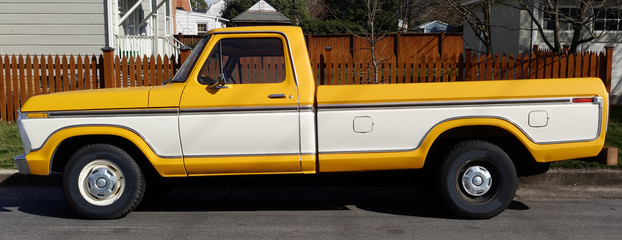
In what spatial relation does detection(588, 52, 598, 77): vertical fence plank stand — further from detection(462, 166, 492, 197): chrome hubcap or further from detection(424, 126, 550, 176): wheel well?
detection(462, 166, 492, 197): chrome hubcap

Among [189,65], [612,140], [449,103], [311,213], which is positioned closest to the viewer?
[449,103]

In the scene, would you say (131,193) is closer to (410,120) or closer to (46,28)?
(410,120)

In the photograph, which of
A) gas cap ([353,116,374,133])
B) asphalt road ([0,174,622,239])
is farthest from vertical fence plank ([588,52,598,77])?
gas cap ([353,116,374,133])

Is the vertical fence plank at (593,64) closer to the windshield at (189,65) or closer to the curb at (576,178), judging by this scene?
the curb at (576,178)

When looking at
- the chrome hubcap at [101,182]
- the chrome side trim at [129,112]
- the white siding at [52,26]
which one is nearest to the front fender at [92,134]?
A: the chrome side trim at [129,112]

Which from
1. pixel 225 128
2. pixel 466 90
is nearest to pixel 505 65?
pixel 466 90

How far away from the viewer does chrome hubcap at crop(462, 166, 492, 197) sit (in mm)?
5949

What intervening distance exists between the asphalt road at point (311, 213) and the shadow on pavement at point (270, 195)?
0.03ft

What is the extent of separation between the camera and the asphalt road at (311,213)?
561 cm

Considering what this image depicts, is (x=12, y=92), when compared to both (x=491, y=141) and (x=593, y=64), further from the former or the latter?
(x=593, y=64)

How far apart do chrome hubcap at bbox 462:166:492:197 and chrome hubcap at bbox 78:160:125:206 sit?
3187 mm

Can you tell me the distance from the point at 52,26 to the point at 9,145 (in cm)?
632

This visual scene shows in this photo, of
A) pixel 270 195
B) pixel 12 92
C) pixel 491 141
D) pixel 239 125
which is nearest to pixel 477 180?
pixel 491 141

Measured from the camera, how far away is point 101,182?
233 inches
